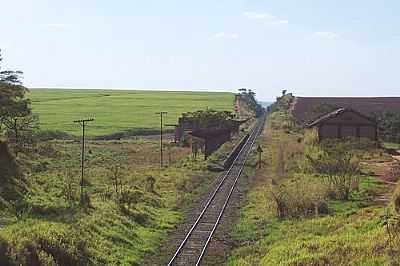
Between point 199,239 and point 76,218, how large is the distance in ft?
13.7

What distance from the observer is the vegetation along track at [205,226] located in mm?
18438

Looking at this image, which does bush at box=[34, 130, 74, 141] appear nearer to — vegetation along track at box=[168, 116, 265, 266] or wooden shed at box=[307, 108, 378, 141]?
wooden shed at box=[307, 108, 378, 141]

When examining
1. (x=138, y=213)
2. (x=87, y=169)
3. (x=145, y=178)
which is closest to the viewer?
(x=138, y=213)

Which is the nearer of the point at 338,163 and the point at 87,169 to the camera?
the point at 338,163

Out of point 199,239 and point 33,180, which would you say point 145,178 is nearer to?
point 33,180

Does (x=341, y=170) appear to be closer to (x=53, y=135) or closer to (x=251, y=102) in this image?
(x=53, y=135)

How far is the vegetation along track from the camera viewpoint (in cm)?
1844

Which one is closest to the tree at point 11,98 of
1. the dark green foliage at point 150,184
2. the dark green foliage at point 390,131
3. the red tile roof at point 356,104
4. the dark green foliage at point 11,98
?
the dark green foliage at point 11,98

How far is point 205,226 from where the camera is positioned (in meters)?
23.0

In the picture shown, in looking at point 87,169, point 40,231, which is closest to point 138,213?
point 40,231

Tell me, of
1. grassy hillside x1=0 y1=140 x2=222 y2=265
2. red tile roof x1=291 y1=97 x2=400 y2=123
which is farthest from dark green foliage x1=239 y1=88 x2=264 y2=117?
grassy hillside x1=0 y1=140 x2=222 y2=265

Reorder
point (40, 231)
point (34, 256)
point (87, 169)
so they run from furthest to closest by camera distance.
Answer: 1. point (87, 169)
2. point (40, 231)
3. point (34, 256)

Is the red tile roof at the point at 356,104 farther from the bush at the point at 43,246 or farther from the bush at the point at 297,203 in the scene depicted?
the bush at the point at 43,246

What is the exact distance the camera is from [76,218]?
69.4 ft
